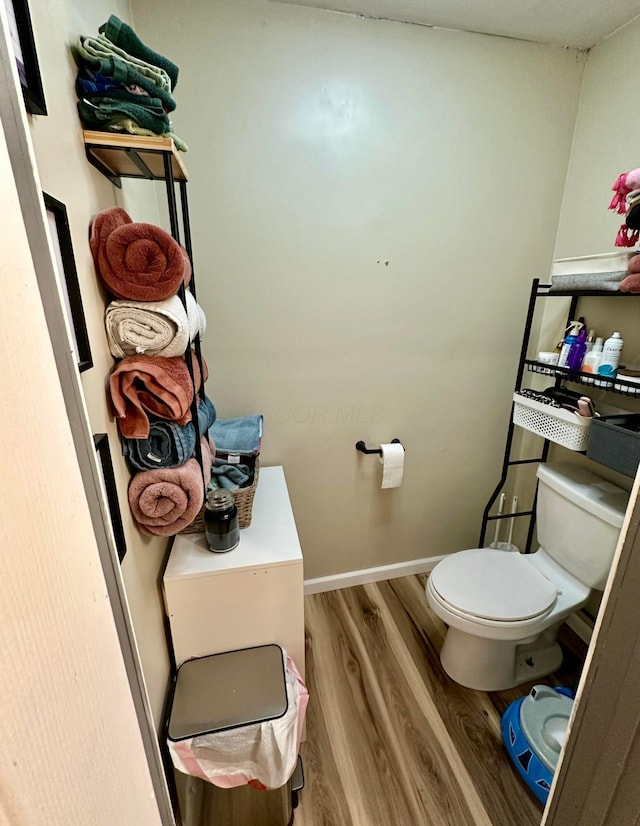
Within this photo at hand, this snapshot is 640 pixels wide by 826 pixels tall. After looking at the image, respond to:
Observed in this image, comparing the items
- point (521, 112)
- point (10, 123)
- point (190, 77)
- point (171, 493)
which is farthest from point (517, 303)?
point (10, 123)

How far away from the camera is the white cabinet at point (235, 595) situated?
1.13 metres

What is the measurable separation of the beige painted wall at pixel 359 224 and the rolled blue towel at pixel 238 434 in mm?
91

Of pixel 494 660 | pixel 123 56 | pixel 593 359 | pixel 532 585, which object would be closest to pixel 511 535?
pixel 532 585

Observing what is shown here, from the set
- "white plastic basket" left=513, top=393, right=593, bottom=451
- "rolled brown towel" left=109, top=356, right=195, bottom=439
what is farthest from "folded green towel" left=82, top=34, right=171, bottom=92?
"white plastic basket" left=513, top=393, right=593, bottom=451

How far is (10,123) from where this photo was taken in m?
0.39

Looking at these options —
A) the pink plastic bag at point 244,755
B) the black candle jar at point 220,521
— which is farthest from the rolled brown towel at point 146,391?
the pink plastic bag at point 244,755

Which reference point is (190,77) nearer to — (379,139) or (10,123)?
(379,139)

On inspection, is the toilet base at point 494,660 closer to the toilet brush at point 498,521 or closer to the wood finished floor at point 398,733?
the wood finished floor at point 398,733

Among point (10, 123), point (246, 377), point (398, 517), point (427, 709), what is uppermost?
point (10, 123)

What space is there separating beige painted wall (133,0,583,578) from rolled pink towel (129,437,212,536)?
718 millimetres

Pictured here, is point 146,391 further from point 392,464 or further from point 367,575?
point 367,575

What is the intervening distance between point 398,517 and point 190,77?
2.02 meters

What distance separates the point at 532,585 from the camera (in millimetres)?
1496

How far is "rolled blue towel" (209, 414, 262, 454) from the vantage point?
4.70 ft
